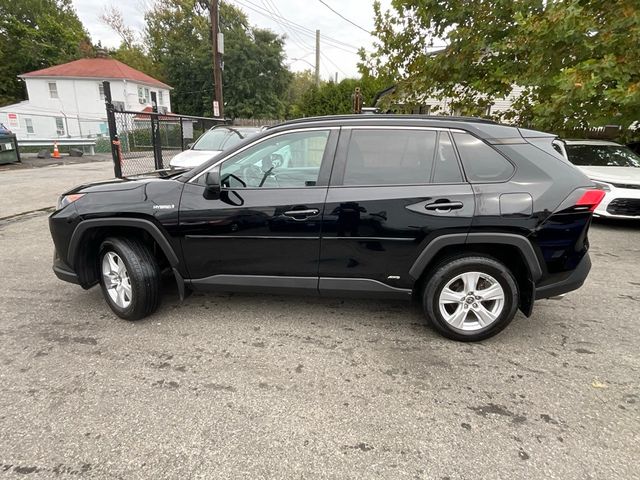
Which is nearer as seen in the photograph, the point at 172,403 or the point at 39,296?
the point at 172,403

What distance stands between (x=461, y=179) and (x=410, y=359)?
1.41 metres

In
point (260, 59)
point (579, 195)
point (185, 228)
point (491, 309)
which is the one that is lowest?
point (491, 309)

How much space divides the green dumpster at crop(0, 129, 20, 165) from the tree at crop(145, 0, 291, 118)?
85.3 ft

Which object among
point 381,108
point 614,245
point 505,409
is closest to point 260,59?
point 381,108

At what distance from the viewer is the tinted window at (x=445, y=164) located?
2.89 metres

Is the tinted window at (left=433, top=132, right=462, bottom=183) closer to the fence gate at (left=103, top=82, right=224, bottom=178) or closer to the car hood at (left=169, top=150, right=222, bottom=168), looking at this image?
the car hood at (left=169, top=150, right=222, bottom=168)

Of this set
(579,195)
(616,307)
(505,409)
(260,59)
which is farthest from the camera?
(260,59)

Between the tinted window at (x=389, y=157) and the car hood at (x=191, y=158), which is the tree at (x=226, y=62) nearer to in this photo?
the car hood at (x=191, y=158)

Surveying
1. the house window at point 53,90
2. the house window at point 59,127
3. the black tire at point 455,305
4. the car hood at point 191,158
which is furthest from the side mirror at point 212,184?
the house window at point 53,90

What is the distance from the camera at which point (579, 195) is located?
2807 millimetres

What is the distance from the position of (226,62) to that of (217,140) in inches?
1293

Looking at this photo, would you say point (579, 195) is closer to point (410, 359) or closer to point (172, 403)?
point (410, 359)

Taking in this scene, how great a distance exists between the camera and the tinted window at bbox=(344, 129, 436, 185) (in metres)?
2.95

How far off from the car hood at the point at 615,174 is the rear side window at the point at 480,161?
501 centimetres
